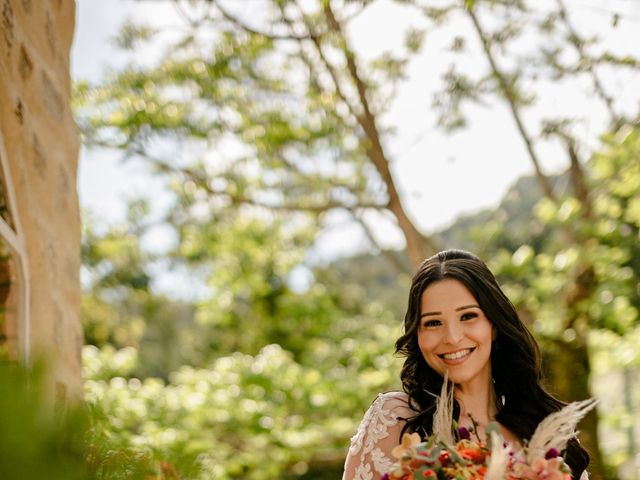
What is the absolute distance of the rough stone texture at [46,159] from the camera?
7.34 feet

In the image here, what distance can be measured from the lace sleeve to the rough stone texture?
33.3 inches

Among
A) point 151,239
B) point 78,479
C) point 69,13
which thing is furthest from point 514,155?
point 78,479

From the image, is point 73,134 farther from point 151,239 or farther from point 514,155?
point 151,239

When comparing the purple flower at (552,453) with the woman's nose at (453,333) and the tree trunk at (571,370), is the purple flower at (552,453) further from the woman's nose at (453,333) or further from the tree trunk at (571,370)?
the tree trunk at (571,370)

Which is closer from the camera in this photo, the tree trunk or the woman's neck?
the woman's neck

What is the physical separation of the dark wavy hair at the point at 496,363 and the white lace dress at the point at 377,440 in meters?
0.04

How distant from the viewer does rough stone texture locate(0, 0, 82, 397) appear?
2.24 m

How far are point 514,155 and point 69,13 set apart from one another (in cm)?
468

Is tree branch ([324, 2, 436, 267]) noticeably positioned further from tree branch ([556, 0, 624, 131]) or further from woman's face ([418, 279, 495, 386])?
woman's face ([418, 279, 495, 386])

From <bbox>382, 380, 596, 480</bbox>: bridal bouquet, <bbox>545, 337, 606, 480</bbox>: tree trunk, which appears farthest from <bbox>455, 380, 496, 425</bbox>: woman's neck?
<bbox>545, 337, 606, 480</bbox>: tree trunk

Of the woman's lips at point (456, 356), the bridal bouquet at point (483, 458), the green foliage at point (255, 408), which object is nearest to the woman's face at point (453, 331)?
the woman's lips at point (456, 356)

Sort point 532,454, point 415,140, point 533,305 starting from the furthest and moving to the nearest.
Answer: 1. point 415,140
2. point 533,305
3. point 532,454

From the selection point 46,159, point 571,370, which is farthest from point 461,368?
point 571,370

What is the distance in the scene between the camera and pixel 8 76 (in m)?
2.15
